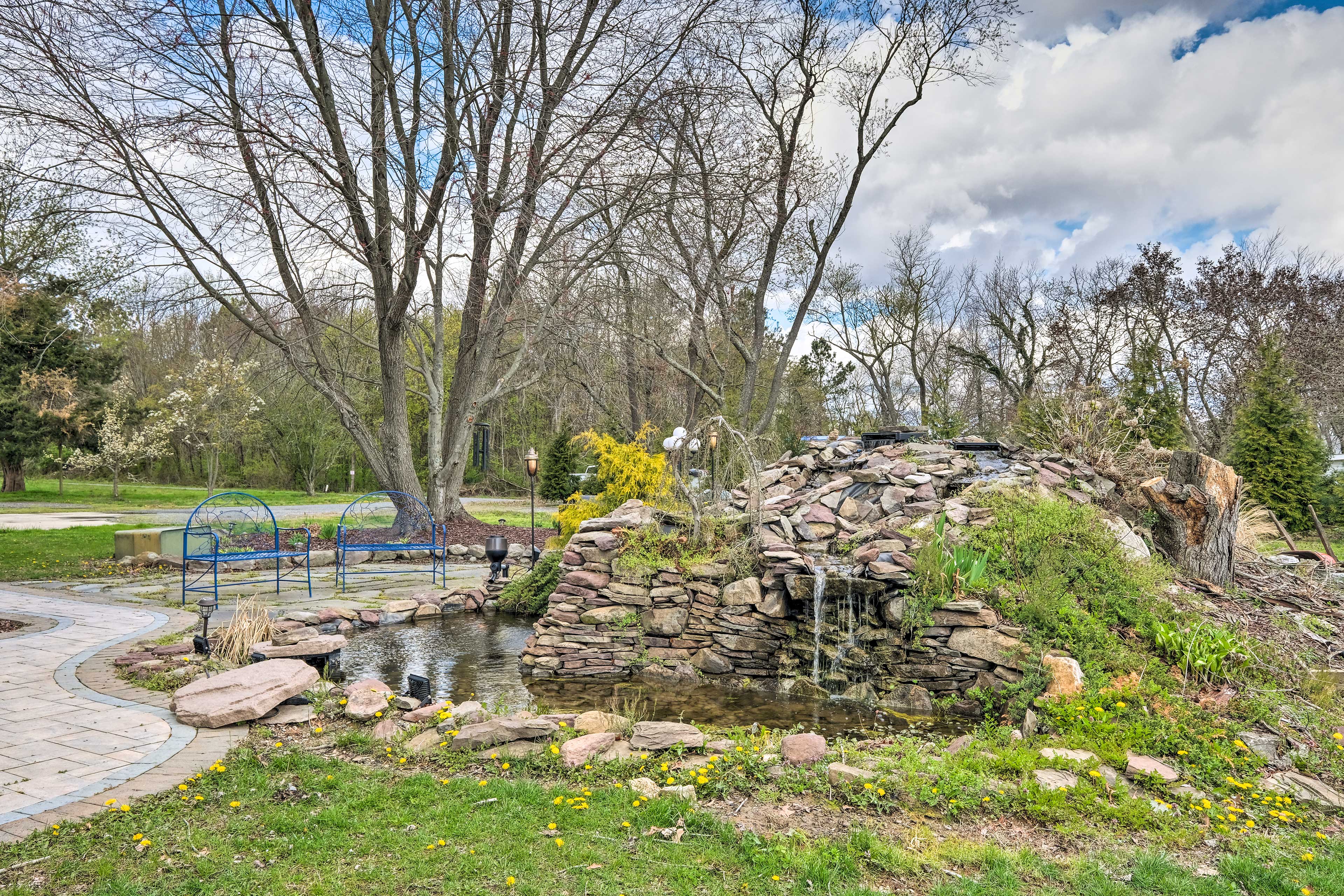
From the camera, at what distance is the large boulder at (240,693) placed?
12.3ft

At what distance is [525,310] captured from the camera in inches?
454

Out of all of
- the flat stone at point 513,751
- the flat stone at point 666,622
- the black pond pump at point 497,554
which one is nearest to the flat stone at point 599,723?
the flat stone at point 513,751

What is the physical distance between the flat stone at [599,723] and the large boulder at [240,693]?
5.57 feet

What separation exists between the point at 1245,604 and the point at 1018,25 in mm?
10752

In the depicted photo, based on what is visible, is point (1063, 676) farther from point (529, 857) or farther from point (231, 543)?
point (231, 543)

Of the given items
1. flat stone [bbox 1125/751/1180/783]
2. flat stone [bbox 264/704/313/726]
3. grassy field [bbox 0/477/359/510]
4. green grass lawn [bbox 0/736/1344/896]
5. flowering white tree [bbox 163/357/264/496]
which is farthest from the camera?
flowering white tree [bbox 163/357/264/496]

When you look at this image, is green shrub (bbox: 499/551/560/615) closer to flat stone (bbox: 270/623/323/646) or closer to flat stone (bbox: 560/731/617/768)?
flat stone (bbox: 270/623/323/646)

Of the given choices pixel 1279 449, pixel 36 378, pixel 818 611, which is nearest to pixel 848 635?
pixel 818 611

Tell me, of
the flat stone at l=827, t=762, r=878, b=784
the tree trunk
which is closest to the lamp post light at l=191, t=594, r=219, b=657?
the flat stone at l=827, t=762, r=878, b=784

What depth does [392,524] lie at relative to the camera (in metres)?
11.8

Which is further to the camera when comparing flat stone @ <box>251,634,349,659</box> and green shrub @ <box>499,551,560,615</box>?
green shrub @ <box>499,551,560,615</box>

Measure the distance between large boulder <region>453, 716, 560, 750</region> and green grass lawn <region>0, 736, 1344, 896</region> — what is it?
57 centimetres

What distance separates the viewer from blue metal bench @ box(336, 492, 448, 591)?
8844 mm

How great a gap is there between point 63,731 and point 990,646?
218 inches
